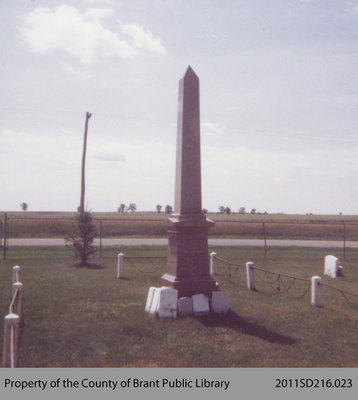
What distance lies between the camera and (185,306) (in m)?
9.09

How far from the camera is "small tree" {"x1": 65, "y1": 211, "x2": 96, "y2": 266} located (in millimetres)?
18250

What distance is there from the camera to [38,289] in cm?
1191

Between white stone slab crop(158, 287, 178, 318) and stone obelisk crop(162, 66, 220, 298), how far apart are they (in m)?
0.47

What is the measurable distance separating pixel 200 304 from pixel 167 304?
761mm

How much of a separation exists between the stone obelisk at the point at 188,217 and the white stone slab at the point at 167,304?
18.6 inches

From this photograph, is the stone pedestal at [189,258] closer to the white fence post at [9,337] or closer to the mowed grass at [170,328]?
the mowed grass at [170,328]

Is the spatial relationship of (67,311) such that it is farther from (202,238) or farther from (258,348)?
(258,348)

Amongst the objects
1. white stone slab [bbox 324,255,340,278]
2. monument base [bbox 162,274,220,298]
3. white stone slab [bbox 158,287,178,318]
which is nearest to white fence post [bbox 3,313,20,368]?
white stone slab [bbox 158,287,178,318]

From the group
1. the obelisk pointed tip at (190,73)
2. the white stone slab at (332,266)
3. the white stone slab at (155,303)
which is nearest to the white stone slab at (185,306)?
the white stone slab at (155,303)

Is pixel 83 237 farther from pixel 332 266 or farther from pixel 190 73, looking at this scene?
pixel 190 73

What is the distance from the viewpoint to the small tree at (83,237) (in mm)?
18250

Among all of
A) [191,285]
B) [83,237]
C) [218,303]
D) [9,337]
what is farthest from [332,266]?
[9,337]

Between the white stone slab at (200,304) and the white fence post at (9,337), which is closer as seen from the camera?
the white fence post at (9,337)
